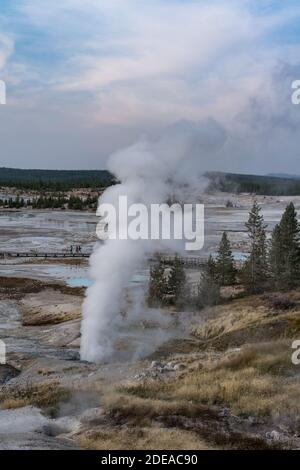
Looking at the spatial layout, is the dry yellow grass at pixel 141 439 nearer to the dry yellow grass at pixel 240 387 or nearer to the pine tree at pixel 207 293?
the dry yellow grass at pixel 240 387

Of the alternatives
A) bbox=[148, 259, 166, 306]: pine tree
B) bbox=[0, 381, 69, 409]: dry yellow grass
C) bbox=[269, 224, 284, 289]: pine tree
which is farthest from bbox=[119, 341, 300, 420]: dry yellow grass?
bbox=[269, 224, 284, 289]: pine tree

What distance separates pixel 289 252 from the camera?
3944 cm

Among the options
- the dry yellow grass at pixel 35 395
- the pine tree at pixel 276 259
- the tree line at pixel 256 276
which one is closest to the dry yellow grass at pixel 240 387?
the dry yellow grass at pixel 35 395

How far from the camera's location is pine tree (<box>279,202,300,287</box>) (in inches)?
1533

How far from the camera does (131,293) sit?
4153 cm

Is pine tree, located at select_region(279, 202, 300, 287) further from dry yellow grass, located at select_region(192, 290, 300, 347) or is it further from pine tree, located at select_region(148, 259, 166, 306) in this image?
pine tree, located at select_region(148, 259, 166, 306)

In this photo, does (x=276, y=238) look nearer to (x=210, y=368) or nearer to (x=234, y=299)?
(x=234, y=299)

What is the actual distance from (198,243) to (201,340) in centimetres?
4358


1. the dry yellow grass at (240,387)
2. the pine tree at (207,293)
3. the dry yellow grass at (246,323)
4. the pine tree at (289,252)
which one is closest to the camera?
the dry yellow grass at (240,387)

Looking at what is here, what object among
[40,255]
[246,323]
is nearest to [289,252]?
[246,323]

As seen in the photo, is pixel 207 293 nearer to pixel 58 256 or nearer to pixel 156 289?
pixel 156 289

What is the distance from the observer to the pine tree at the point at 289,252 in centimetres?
3893

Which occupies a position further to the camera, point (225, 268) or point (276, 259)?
point (225, 268)

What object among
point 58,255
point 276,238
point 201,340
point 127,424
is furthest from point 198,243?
point 127,424
